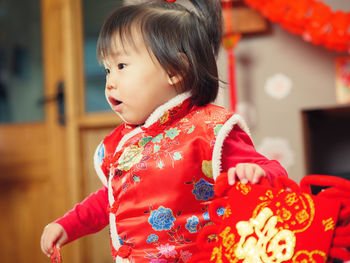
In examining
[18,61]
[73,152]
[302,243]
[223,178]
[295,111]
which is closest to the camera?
[302,243]

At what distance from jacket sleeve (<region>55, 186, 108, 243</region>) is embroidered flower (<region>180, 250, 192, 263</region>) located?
0.77 ft

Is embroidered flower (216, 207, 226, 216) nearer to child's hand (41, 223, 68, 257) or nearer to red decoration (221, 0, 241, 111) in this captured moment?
child's hand (41, 223, 68, 257)

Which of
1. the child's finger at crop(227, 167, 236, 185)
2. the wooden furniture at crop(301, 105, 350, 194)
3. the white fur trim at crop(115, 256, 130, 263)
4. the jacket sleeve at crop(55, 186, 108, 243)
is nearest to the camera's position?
the child's finger at crop(227, 167, 236, 185)

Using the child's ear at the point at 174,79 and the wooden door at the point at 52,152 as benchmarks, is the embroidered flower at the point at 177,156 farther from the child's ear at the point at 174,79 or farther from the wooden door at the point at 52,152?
the wooden door at the point at 52,152

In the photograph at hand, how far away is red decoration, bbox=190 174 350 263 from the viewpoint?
1.76 ft

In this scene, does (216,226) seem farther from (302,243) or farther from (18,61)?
(18,61)

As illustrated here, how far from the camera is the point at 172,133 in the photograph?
0.76 m

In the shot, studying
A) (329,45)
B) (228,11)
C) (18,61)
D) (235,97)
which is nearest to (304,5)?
(329,45)

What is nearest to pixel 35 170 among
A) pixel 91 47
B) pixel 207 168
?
pixel 91 47

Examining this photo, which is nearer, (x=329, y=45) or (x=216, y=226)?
(x=216, y=226)

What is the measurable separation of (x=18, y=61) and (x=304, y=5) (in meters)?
1.36

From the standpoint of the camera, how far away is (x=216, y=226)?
2.10ft

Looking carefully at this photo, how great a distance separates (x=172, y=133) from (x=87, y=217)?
0.86 ft

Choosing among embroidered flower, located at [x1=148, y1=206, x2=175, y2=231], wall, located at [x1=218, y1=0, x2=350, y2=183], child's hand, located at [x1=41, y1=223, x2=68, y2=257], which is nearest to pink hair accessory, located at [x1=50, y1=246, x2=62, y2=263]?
child's hand, located at [x1=41, y1=223, x2=68, y2=257]
